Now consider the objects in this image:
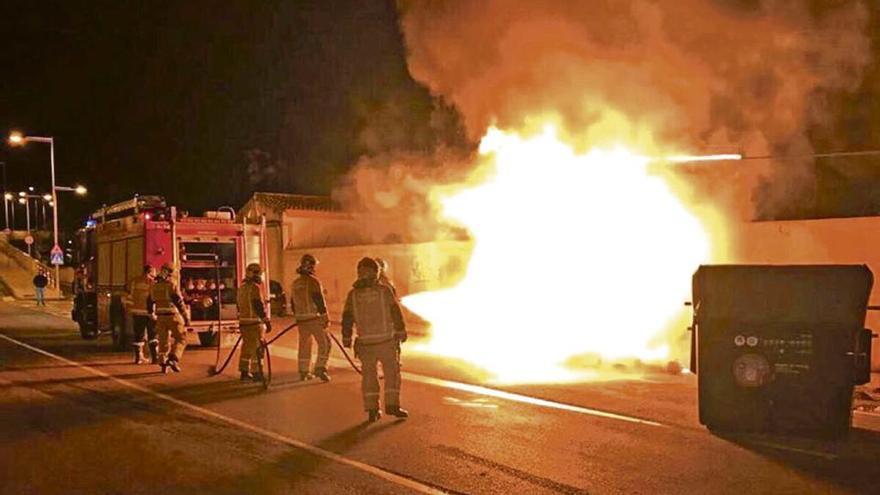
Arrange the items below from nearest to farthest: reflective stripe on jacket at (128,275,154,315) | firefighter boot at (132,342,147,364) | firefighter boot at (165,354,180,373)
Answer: firefighter boot at (165,354,180,373)
reflective stripe on jacket at (128,275,154,315)
firefighter boot at (132,342,147,364)

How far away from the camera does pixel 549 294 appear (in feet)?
46.9

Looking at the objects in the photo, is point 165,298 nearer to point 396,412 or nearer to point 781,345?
point 396,412

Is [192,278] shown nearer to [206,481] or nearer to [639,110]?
[639,110]

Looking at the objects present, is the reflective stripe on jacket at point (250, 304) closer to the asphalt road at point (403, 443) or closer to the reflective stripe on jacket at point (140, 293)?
the asphalt road at point (403, 443)

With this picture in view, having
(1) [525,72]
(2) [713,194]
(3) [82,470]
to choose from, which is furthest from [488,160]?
(3) [82,470]

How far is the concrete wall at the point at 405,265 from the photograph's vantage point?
1900 cm

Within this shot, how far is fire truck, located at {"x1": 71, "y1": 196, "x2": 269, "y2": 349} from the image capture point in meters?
14.8

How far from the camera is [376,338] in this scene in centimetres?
833

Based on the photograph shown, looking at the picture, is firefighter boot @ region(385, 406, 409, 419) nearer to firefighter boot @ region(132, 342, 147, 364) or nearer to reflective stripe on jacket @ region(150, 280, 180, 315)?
reflective stripe on jacket @ region(150, 280, 180, 315)

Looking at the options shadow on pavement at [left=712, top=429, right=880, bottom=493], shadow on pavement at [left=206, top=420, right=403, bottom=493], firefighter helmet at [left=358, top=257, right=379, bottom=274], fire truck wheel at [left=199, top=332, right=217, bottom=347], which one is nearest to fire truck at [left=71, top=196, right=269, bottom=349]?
fire truck wheel at [left=199, top=332, right=217, bottom=347]

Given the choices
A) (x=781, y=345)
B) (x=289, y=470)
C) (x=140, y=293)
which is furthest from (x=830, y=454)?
(x=140, y=293)

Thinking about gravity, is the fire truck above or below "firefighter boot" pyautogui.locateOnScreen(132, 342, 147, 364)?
above

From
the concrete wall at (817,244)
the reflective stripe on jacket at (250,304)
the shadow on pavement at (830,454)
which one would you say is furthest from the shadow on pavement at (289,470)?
the concrete wall at (817,244)

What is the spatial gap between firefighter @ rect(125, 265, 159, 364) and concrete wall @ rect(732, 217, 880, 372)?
902cm
